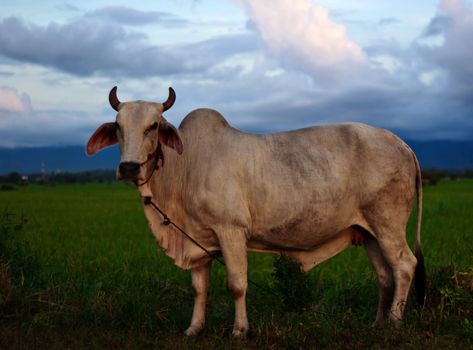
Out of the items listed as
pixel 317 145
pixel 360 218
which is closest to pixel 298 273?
pixel 360 218

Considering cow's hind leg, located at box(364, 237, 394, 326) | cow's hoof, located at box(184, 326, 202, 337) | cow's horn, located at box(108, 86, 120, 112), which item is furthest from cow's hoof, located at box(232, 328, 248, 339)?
cow's horn, located at box(108, 86, 120, 112)

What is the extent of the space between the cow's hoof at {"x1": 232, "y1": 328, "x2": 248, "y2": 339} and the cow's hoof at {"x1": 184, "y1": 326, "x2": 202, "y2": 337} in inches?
16.1

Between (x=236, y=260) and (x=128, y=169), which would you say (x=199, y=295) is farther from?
(x=128, y=169)

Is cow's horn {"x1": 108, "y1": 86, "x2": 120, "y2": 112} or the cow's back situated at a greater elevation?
cow's horn {"x1": 108, "y1": 86, "x2": 120, "y2": 112}

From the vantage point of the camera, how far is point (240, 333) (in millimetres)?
5590

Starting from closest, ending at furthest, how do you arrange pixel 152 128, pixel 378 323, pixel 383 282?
pixel 152 128, pixel 378 323, pixel 383 282

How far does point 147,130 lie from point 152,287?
289cm

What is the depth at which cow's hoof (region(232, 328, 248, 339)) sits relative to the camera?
5.55 meters

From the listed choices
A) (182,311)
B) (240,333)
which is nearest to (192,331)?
(240,333)

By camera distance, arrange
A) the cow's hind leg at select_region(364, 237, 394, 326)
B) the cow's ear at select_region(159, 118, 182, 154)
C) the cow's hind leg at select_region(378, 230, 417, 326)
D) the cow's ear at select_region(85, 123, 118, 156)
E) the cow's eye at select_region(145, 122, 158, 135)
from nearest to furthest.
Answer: the cow's eye at select_region(145, 122, 158, 135) → the cow's ear at select_region(159, 118, 182, 154) → the cow's ear at select_region(85, 123, 118, 156) → the cow's hind leg at select_region(378, 230, 417, 326) → the cow's hind leg at select_region(364, 237, 394, 326)

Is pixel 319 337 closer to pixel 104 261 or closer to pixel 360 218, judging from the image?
pixel 360 218

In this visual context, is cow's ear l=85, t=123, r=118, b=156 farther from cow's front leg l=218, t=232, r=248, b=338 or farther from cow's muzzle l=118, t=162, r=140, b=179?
cow's front leg l=218, t=232, r=248, b=338

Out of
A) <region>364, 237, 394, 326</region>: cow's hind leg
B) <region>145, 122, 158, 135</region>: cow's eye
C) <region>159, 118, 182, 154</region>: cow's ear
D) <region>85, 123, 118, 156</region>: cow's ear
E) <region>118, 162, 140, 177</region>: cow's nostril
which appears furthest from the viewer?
<region>364, 237, 394, 326</region>: cow's hind leg

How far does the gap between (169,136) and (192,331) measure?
A: 183 cm
